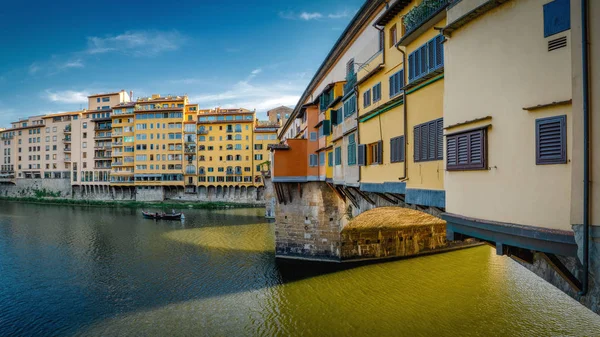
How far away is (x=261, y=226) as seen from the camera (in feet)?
131

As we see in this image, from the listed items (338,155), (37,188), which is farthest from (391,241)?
(37,188)

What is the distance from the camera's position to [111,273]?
22.3m

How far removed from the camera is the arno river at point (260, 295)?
1448cm

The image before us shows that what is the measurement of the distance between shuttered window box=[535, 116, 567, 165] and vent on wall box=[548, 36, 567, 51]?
1.00 metres

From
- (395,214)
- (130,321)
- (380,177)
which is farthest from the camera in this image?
(395,214)

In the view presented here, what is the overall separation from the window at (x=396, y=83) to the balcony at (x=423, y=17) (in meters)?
1.02

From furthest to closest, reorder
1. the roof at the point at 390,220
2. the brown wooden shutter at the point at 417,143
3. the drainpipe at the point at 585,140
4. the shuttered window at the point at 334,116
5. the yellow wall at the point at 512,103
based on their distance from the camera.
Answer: the roof at the point at 390,220 → the shuttered window at the point at 334,116 → the brown wooden shutter at the point at 417,143 → the yellow wall at the point at 512,103 → the drainpipe at the point at 585,140

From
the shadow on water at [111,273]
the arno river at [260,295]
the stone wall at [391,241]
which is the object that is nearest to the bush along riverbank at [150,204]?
the shadow on water at [111,273]

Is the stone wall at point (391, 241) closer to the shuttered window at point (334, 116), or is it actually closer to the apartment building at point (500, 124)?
the shuttered window at point (334, 116)

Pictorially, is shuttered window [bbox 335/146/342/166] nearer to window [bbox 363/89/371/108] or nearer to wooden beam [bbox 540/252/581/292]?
window [bbox 363/89/371/108]

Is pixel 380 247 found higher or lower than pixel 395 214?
lower

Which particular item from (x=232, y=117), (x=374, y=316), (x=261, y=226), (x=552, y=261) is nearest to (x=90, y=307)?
(x=374, y=316)

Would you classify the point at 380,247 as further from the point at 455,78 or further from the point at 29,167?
the point at 29,167

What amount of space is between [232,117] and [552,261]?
63245 mm
